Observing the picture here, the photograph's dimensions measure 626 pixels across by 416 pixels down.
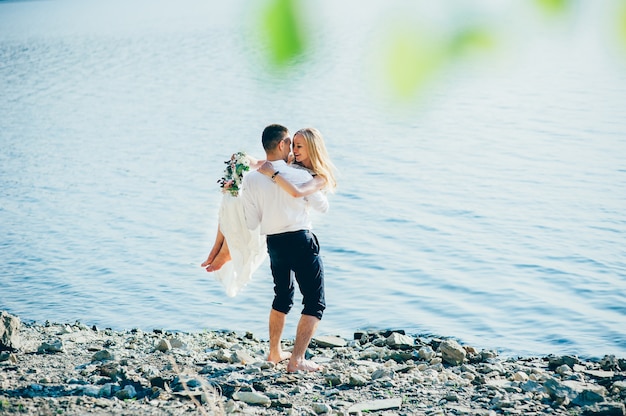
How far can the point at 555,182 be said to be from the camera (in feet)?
52.4

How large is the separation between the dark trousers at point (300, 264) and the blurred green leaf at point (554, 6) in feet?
14.7

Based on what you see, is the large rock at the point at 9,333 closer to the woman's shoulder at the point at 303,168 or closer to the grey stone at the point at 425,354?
the woman's shoulder at the point at 303,168

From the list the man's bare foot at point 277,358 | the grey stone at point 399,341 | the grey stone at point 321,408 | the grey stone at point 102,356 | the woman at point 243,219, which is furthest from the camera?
the grey stone at point 399,341

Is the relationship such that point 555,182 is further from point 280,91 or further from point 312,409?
point 280,91

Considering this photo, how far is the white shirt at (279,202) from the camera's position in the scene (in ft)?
21.0

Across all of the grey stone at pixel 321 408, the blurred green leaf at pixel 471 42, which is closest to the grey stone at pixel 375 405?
the grey stone at pixel 321 408

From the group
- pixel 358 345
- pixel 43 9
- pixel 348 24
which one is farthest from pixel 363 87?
pixel 43 9

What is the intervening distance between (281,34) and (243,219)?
458 cm

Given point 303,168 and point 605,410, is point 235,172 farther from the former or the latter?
point 605,410

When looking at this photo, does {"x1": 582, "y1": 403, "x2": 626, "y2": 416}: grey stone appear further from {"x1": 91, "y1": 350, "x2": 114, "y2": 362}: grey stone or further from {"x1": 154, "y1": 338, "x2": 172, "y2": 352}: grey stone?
{"x1": 91, "y1": 350, "x2": 114, "y2": 362}: grey stone

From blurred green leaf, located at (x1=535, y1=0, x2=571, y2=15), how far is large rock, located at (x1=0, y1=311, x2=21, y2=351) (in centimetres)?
677

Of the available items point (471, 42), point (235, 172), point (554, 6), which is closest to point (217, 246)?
point (235, 172)

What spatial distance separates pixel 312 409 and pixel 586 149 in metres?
13.3

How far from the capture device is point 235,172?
6.60 metres
